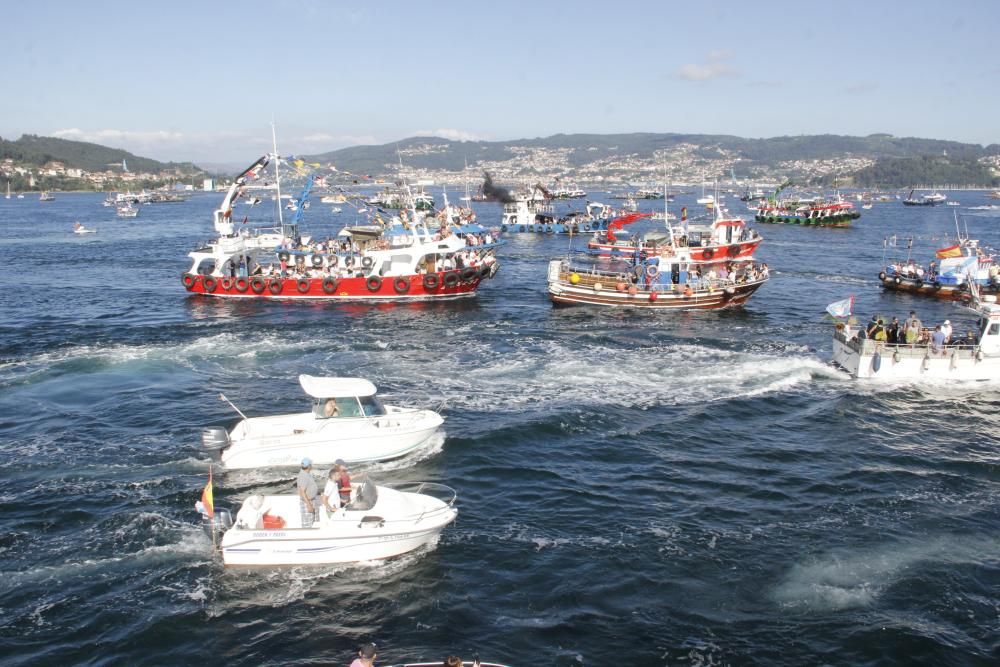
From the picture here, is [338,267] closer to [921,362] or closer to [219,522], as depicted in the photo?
[921,362]

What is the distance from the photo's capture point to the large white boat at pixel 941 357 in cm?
3203

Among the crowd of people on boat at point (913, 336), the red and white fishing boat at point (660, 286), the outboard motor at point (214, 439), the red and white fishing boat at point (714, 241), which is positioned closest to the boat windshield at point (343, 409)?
the outboard motor at point (214, 439)

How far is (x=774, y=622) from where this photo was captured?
16.1m

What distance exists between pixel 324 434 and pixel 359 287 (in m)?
30.8

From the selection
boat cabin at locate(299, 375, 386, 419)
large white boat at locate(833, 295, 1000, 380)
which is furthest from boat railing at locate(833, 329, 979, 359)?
boat cabin at locate(299, 375, 386, 419)

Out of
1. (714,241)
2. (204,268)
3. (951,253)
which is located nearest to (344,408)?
(204,268)

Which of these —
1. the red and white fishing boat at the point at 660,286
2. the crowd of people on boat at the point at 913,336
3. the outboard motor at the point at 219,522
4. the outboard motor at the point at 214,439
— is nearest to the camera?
the outboard motor at the point at 219,522

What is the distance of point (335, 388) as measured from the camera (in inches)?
904

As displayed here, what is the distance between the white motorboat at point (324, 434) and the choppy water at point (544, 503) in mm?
733

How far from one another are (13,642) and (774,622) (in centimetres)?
1593

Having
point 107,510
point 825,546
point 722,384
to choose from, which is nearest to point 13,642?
point 107,510

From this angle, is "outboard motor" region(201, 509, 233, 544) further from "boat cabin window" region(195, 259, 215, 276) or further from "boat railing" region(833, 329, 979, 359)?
"boat cabin window" region(195, 259, 215, 276)

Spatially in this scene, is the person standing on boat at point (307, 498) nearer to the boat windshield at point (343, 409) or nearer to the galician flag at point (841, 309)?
A: the boat windshield at point (343, 409)

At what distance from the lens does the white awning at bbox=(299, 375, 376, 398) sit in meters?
22.8
